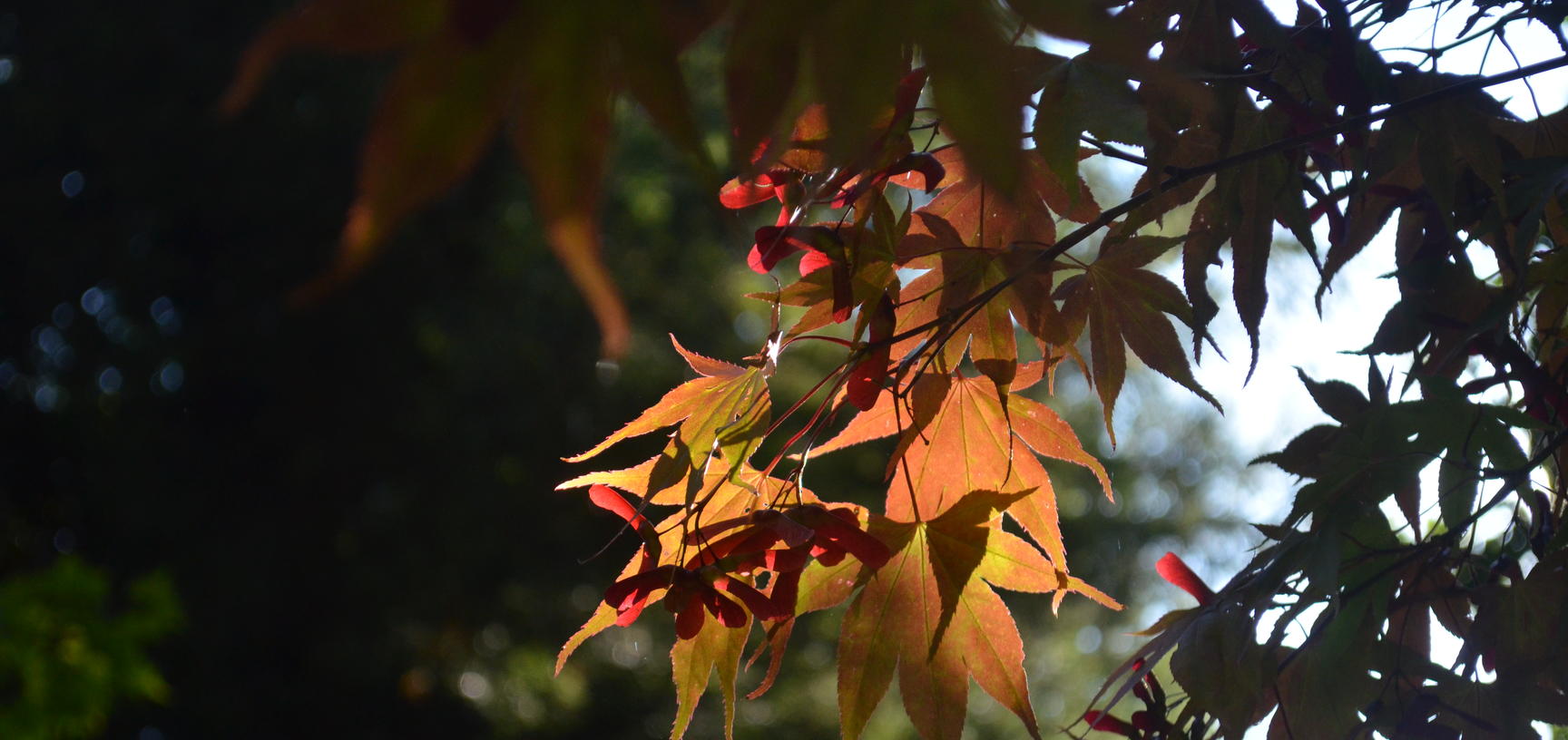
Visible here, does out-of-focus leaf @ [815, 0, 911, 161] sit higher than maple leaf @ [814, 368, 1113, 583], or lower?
higher

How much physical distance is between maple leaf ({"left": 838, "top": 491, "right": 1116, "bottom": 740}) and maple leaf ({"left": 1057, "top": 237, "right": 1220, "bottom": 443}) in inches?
3.4

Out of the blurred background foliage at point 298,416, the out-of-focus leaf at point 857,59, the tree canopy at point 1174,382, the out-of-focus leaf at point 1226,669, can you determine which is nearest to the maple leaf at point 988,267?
the tree canopy at point 1174,382

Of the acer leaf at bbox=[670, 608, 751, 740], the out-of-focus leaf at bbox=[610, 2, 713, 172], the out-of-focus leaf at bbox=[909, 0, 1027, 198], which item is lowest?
the acer leaf at bbox=[670, 608, 751, 740]

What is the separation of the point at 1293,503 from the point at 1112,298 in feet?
0.45

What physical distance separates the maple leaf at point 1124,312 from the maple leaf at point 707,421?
0.59ft

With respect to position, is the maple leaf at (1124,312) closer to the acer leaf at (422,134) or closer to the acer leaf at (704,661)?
the acer leaf at (704,661)

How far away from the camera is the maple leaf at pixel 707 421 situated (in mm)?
510

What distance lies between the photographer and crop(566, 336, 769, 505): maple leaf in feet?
1.67

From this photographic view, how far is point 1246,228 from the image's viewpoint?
1.73 feet

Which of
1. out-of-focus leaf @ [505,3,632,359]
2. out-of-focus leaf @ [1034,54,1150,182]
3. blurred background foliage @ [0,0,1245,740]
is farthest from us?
blurred background foliage @ [0,0,1245,740]

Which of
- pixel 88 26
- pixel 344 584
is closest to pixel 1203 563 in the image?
pixel 344 584

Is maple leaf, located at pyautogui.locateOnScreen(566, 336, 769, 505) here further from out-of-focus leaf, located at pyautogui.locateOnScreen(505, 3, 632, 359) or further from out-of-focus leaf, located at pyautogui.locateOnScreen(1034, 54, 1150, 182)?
out-of-focus leaf, located at pyautogui.locateOnScreen(505, 3, 632, 359)

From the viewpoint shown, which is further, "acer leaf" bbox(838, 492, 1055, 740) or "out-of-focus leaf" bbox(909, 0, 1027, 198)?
"acer leaf" bbox(838, 492, 1055, 740)

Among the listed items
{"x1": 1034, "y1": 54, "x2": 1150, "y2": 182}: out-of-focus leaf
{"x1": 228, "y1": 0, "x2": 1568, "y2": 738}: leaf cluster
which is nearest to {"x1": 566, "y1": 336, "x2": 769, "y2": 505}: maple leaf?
{"x1": 228, "y1": 0, "x2": 1568, "y2": 738}: leaf cluster
